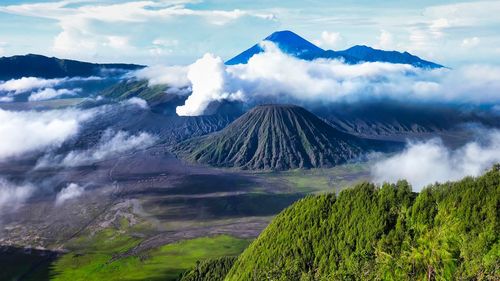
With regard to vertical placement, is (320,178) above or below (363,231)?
below

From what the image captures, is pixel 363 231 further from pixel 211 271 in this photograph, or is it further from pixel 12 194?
pixel 12 194

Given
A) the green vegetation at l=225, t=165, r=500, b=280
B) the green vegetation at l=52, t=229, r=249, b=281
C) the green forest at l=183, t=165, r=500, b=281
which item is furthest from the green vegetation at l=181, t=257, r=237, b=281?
the green vegetation at l=52, t=229, r=249, b=281

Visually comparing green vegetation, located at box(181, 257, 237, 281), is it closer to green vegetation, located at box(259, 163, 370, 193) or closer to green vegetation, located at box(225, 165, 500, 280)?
green vegetation, located at box(225, 165, 500, 280)

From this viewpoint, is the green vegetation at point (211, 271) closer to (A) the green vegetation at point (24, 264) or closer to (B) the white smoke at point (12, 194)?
(A) the green vegetation at point (24, 264)

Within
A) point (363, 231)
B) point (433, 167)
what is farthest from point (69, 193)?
point (433, 167)

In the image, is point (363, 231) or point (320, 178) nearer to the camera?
point (363, 231)

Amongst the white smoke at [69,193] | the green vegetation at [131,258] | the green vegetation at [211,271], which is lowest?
the green vegetation at [131,258]

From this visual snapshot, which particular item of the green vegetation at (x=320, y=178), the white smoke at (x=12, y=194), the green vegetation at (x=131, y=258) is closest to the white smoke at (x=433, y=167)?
the green vegetation at (x=320, y=178)

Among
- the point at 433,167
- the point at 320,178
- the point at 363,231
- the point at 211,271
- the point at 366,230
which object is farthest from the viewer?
the point at 320,178
